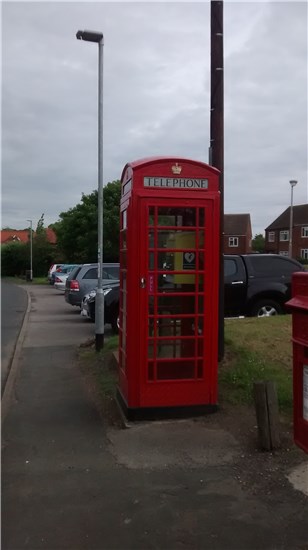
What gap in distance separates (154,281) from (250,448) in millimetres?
1834

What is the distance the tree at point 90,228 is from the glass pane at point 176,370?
3645cm

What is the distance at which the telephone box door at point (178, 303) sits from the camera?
5559 mm

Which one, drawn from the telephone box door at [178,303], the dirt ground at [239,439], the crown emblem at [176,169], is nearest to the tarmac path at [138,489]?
the dirt ground at [239,439]

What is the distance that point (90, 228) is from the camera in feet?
153

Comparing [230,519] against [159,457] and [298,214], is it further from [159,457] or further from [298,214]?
[298,214]

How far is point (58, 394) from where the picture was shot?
24.2 feet

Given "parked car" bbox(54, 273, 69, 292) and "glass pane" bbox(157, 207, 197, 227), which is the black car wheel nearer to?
"glass pane" bbox(157, 207, 197, 227)

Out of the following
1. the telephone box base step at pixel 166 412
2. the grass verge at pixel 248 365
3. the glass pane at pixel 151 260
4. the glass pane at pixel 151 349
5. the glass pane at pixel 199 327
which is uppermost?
the glass pane at pixel 151 260

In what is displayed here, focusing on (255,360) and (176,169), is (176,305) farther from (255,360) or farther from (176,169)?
(255,360)

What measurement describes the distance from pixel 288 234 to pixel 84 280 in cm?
5583

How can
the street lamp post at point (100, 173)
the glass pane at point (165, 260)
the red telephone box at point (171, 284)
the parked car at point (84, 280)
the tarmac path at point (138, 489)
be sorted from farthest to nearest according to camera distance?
the parked car at point (84, 280) < the street lamp post at point (100, 173) < the glass pane at point (165, 260) < the red telephone box at point (171, 284) < the tarmac path at point (138, 489)

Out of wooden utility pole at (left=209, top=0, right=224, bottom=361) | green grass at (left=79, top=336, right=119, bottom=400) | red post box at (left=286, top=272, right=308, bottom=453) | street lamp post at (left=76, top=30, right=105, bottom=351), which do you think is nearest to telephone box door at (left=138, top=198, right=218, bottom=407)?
wooden utility pole at (left=209, top=0, right=224, bottom=361)

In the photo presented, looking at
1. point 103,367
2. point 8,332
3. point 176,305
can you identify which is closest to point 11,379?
point 103,367

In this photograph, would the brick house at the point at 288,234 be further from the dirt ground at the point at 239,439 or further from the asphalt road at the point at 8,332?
the dirt ground at the point at 239,439
